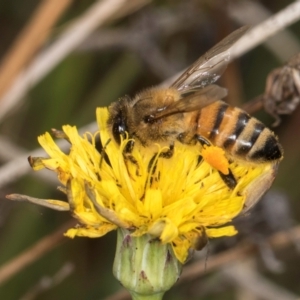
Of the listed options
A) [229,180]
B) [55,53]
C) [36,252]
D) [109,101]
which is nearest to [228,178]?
[229,180]

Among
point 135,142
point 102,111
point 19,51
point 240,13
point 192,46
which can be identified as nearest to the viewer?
point 135,142

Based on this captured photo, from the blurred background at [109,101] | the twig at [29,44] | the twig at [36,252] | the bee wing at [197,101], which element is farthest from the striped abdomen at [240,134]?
the twig at [29,44]

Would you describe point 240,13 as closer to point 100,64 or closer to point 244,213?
point 100,64

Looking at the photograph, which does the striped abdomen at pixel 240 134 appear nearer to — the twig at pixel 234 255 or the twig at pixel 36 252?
the twig at pixel 36 252

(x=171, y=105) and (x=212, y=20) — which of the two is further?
(x=212, y=20)

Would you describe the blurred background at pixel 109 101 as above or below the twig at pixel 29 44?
below

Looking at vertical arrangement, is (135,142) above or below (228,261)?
above

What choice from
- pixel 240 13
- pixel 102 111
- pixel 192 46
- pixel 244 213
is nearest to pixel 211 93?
pixel 244 213

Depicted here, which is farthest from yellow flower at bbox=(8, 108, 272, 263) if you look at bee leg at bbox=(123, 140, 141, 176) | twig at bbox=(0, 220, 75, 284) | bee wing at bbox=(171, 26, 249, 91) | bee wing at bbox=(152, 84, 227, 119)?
twig at bbox=(0, 220, 75, 284)
